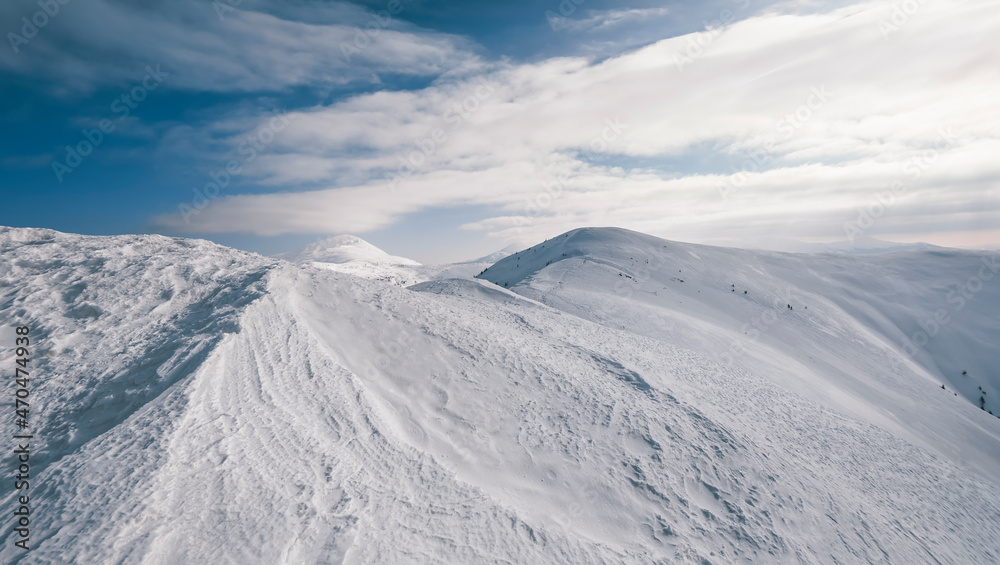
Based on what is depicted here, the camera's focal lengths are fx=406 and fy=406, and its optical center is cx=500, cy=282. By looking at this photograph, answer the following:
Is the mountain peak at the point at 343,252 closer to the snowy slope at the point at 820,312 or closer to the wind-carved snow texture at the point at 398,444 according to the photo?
the snowy slope at the point at 820,312

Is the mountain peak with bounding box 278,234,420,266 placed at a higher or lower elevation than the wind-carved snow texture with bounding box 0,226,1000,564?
higher

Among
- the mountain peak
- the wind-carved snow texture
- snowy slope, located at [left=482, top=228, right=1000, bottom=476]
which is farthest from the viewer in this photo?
the mountain peak

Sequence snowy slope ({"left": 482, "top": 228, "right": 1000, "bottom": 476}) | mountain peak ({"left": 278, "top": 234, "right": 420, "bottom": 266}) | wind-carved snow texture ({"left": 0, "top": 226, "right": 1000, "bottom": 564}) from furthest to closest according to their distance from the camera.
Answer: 1. mountain peak ({"left": 278, "top": 234, "right": 420, "bottom": 266})
2. snowy slope ({"left": 482, "top": 228, "right": 1000, "bottom": 476})
3. wind-carved snow texture ({"left": 0, "top": 226, "right": 1000, "bottom": 564})

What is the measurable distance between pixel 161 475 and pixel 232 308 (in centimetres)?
403

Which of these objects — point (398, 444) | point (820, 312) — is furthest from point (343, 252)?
point (398, 444)

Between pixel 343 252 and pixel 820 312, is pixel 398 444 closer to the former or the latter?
pixel 820 312

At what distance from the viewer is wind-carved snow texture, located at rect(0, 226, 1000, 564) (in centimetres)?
428

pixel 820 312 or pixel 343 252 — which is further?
pixel 343 252

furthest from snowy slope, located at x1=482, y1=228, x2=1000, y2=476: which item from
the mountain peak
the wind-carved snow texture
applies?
the mountain peak

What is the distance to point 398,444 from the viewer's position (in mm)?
5750

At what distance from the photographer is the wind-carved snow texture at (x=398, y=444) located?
428 centimetres

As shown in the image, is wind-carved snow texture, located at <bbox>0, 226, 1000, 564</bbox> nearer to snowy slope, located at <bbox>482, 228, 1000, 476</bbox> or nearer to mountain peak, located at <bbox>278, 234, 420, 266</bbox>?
snowy slope, located at <bbox>482, 228, 1000, 476</bbox>

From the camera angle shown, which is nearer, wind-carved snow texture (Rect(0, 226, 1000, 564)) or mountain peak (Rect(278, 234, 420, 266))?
wind-carved snow texture (Rect(0, 226, 1000, 564))

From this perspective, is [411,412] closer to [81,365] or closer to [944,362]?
[81,365]
